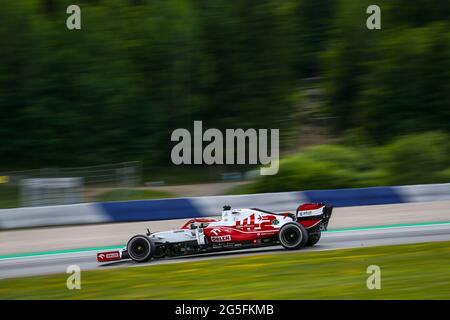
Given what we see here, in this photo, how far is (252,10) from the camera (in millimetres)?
28609

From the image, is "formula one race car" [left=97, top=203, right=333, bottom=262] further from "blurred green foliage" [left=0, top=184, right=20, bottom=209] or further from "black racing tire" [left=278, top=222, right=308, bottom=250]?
"blurred green foliage" [left=0, top=184, right=20, bottom=209]

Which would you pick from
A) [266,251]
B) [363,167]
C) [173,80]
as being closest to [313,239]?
[266,251]

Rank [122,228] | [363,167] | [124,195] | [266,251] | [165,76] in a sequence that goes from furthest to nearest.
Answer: [165,76] → [363,167] → [124,195] → [122,228] → [266,251]

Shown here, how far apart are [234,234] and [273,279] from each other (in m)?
1.75

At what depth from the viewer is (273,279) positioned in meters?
9.94

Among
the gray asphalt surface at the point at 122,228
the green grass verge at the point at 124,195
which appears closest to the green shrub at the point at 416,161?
the gray asphalt surface at the point at 122,228

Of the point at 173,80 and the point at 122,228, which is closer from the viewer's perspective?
the point at 122,228

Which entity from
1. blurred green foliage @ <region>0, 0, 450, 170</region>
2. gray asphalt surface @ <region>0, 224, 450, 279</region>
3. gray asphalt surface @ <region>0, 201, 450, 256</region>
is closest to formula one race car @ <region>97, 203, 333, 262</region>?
gray asphalt surface @ <region>0, 224, 450, 279</region>

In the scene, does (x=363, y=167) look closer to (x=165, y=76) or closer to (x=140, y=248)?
(x=165, y=76)

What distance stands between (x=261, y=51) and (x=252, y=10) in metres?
1.64

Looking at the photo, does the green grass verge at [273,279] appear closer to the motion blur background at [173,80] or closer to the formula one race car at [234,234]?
the formula one race car at [234,234]

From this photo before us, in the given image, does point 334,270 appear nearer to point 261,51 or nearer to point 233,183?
point 233,183

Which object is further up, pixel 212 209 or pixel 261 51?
pixel 261 51
